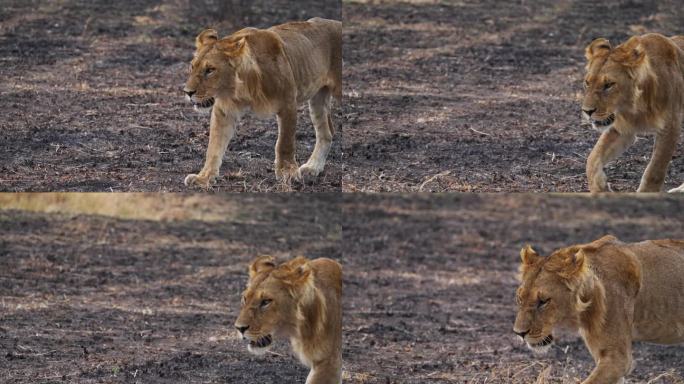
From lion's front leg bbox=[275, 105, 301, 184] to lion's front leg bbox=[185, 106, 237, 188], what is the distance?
303 mm

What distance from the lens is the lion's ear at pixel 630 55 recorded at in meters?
7.12

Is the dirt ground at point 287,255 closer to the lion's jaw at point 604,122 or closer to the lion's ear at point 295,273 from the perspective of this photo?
the lion's ear at point 295,273

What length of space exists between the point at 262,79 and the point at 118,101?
2.75m

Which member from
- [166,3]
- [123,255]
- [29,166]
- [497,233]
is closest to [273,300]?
[29,166]

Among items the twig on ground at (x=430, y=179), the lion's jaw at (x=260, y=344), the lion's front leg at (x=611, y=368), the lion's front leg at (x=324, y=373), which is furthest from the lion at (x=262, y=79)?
the lion's front leg at (x=611, y=368)

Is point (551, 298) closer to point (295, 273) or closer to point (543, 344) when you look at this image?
point (543, 344)

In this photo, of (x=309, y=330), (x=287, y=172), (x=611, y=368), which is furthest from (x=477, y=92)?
(x=611, y=368)

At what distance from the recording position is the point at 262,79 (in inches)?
302

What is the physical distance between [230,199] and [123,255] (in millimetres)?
1634

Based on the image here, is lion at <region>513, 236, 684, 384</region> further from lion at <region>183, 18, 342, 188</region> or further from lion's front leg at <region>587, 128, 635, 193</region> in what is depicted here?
lion at <region>183, 18, 342, 188</region>

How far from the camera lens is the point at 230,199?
1214cm

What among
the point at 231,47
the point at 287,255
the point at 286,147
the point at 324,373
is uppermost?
the point at 231,47

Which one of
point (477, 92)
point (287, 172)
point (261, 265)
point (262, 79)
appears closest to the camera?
point (261, 265)

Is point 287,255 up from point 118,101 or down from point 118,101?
down
